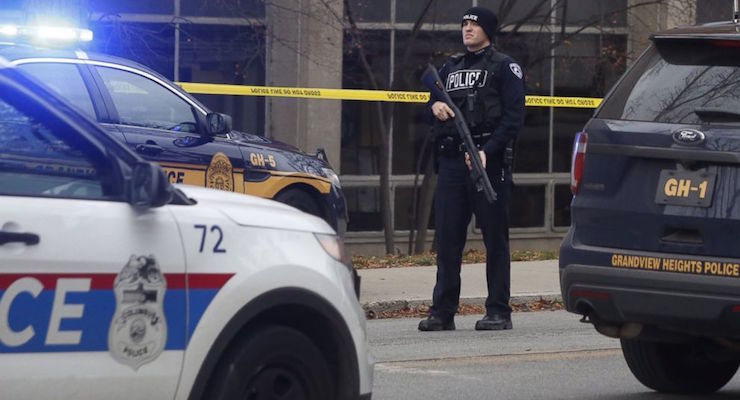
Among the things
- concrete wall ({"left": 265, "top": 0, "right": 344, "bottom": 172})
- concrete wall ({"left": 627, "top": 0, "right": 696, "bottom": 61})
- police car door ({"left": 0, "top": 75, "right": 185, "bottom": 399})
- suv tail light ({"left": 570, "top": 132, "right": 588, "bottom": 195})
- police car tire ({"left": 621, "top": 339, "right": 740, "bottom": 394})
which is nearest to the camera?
police car door ({"left": 0, "top": 75, "right": 185, "bottom": 399})

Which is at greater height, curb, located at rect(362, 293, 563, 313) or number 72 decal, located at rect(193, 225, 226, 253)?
number 72 decal, located at rect(193, 225, 226, 253)

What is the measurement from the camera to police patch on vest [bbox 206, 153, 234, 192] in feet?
35.2

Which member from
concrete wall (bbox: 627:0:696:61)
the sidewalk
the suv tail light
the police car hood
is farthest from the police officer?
concrete wall (bbox: 627:0:696:61)

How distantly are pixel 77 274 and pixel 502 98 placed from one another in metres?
5.19

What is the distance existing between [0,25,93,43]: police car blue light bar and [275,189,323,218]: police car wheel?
1.98 m

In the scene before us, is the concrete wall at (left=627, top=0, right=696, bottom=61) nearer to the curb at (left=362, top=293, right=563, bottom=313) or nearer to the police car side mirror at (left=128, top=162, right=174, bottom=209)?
the curb at (left=362, top=293, right=563, bottom=313)

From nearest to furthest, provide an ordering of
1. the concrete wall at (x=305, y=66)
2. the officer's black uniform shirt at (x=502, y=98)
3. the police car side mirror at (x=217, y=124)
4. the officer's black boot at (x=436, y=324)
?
the officer's black uniform shirt at (x=502, y=98), the officer's black boot at (x=436, y=324), the police car side mirror at (x=217, y=124), the concrete wall at (x=305, y=66)

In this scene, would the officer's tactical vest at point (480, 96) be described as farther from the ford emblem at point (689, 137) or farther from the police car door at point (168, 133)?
the ford emblem at point (689, 137)

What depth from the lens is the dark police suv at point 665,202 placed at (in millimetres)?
6266

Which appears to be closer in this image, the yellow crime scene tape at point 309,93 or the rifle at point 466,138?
the rifle at point 466,138

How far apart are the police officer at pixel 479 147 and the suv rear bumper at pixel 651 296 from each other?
2588 mm

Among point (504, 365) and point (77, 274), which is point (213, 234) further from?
point (504, 365)

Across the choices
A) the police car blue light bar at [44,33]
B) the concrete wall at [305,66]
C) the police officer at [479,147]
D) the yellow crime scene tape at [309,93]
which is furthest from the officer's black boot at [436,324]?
the concrete wall at [305,66]

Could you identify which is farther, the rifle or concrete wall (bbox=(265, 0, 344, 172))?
concrete wall (bbox=(265, 0, 344, 172))
